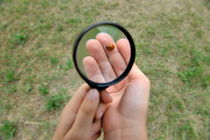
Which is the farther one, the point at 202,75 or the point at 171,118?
the point at 202,75

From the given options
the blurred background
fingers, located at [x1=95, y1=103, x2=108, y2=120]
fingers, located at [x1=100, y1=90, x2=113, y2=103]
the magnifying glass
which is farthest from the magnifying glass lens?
the blurred background

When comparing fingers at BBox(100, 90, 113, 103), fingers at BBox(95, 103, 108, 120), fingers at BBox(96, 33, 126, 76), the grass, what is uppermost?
fingers at BBox(96, 33, 126, 76)

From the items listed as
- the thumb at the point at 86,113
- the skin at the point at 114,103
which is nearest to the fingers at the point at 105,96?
the skin at the point at 114,103

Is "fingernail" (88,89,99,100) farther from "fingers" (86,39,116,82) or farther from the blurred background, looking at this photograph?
the blurred background

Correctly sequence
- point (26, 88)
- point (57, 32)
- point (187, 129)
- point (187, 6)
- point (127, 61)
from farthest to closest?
point (187, 6), point (57, 32), point (26, 88), point (187, 129), point (127, 61)

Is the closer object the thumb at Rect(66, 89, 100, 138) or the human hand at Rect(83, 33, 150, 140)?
the thumb at Rect(66, 89, 100, 138)

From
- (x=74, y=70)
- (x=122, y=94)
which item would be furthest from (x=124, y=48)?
(x=74, y=70)

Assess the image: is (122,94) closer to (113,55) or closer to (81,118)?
(113,55)

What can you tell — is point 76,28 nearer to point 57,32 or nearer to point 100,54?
point 57,32

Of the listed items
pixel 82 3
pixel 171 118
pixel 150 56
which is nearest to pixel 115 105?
pixel 171 118
